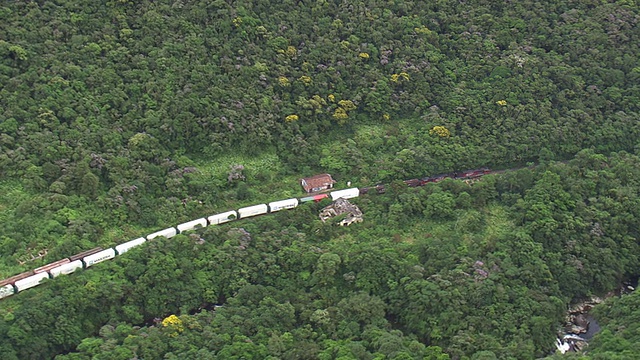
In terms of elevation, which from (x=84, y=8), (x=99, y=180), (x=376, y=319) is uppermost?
(x=84, y=8)

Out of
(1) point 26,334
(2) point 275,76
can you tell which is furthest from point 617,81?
(1) point 26,334

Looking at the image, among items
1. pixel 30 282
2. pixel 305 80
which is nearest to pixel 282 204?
pixel 305 80

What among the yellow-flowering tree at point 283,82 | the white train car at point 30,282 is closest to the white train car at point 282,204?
the yellow-flowering tree at point 283,82

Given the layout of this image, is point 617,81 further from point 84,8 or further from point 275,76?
point 84,8

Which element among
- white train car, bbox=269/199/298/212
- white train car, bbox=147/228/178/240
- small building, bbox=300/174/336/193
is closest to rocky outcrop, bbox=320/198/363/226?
white train car, bbox=269/199/298/212

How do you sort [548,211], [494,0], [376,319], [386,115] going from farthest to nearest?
[494,0] < [386,115] < [548,211] < [376,319]

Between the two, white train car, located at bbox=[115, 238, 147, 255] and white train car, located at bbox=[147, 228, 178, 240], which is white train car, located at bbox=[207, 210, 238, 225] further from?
white train car, located at bbox=[115, 238, 147, 255]

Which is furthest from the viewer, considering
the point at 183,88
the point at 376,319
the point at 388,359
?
the point at 183,88
